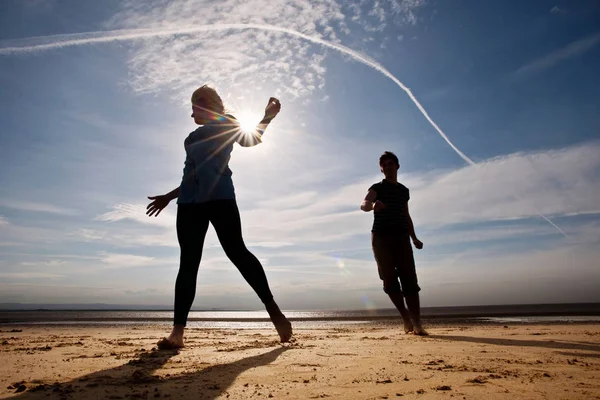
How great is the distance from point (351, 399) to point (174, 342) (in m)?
2.33

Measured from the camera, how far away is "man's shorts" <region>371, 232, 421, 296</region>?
18.0 ft

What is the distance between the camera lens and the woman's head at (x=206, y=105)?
436cm

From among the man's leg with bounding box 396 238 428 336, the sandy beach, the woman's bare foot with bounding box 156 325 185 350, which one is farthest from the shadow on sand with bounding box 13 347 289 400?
the man's leg with bounding box 396 238 428 336

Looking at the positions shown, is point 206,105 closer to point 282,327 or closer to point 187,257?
point 187,257

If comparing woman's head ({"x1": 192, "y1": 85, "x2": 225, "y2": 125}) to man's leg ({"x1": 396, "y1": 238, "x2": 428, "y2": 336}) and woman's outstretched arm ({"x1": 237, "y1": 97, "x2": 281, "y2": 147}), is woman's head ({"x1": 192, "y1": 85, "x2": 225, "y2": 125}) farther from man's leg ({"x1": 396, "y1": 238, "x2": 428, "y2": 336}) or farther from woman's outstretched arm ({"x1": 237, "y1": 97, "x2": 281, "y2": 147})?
man's leg ({"x1": 396, "y1": 238, "x2": 428, "y2": 336})

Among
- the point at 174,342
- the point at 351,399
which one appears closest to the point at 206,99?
the point at 174,342

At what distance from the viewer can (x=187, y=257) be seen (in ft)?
13.0

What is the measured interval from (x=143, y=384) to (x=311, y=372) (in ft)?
3.40

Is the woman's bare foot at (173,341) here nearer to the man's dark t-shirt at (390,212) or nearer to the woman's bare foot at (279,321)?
the woman's bare foot at (279,321)

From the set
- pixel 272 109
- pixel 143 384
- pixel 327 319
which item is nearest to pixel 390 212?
pixel 272 109

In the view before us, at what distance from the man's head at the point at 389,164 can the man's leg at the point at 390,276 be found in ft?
3.11

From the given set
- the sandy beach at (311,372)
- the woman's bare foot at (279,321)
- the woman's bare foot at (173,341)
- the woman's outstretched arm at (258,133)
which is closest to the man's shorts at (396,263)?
the sandy beach at (311,372)

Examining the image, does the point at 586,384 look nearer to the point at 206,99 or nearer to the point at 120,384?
the point at 120,384

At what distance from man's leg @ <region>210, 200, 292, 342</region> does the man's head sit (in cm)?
264
